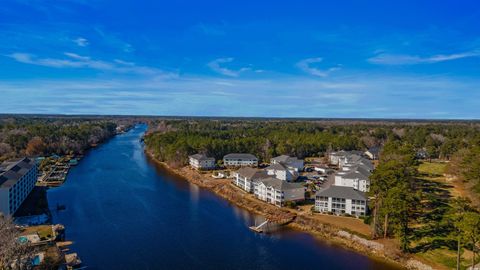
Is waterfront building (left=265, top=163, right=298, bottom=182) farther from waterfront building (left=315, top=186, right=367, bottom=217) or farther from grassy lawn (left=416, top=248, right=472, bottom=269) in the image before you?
grassy lawn (left=416, top=248, right=472, bottom=269)

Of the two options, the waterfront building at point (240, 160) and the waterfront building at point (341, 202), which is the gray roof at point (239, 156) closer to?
the waterfront building at point (240, 160)

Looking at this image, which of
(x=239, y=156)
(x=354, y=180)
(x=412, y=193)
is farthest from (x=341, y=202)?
(x=239, y=156)

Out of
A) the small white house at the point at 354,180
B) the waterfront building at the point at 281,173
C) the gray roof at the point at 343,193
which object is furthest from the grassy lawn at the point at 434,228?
the waterfront building at the point at 281,173

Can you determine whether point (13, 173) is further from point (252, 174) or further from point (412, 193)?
point (412, 193)

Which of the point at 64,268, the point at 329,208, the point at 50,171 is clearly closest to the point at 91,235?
the point at 64,268

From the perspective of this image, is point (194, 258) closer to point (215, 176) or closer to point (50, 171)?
point (215, 176)
